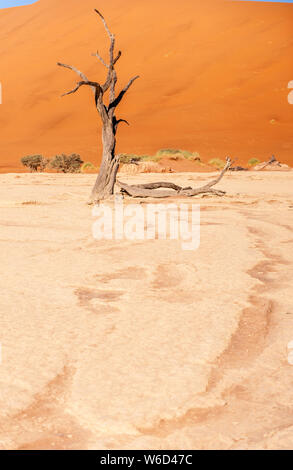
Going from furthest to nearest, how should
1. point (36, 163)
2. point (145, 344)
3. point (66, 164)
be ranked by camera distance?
point (36, 163), point (66, 164), point (145, 344)

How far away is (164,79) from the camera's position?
43469 millimetres

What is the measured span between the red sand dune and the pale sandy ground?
19.7m

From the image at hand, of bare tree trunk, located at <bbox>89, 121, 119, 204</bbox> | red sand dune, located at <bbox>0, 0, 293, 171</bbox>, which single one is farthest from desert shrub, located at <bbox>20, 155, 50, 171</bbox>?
bare tree trunk, located at <bbox>89, 121, 119, 204</bbox>

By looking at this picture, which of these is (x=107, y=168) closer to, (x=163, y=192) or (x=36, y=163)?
(x=163, y=192)

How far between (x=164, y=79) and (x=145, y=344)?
42581 millimetres

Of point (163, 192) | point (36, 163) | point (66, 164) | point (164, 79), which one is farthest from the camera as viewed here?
point (164, 79)

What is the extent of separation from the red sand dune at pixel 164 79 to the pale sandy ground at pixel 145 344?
19.7m

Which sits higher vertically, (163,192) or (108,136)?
(108,136)

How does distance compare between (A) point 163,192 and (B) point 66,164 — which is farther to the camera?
(B) point 66,164

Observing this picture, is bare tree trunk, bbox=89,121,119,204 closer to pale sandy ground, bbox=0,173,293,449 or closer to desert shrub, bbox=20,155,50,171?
pale sandy ground, bbox=0,173,293,449

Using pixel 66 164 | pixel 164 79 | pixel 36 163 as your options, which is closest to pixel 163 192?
pixel 66 164

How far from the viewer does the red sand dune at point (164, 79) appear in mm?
30953

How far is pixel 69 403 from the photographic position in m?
2.14

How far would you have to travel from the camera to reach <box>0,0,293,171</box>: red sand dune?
102 feet
